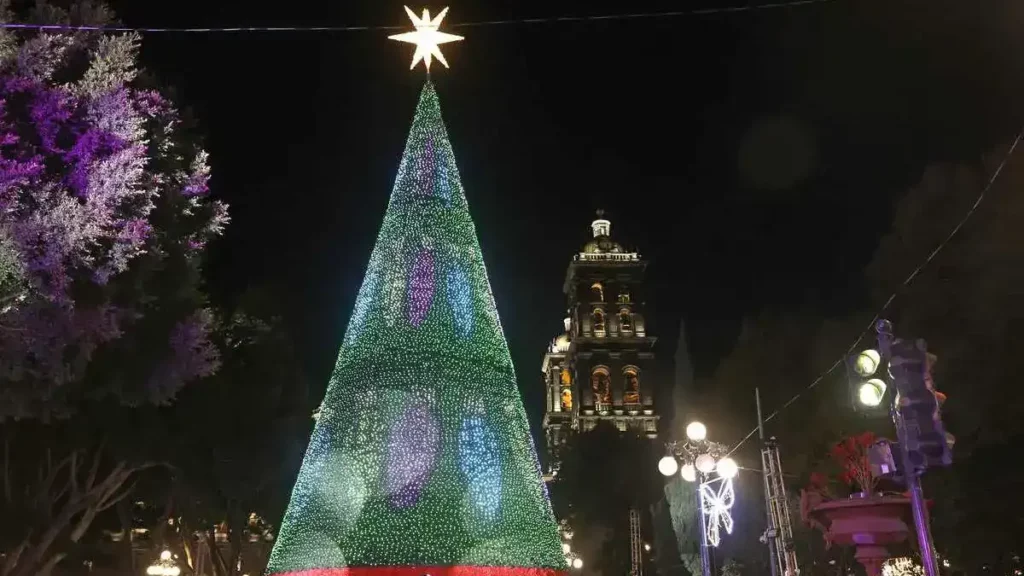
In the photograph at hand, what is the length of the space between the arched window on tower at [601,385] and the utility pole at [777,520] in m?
38.3

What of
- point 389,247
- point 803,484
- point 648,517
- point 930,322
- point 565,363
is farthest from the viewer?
point 565,363

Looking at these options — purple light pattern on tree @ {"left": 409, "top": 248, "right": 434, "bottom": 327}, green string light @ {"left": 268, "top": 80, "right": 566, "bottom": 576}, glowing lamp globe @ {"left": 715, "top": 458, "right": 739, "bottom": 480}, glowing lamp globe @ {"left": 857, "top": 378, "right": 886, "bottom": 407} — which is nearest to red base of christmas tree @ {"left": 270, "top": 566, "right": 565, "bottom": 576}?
green string light @ {"left": 268, "top": 80, "right": 566, "bottom": 576}

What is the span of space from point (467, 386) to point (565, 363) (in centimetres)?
4916

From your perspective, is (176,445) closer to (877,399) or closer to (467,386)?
(467,386)

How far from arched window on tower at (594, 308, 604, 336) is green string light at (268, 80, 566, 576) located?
3710 centimetres

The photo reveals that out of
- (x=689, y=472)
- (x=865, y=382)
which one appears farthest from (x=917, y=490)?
(x=689, y=472)

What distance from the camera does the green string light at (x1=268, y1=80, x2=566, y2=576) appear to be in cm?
1048

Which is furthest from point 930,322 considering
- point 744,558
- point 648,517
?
point 648,517

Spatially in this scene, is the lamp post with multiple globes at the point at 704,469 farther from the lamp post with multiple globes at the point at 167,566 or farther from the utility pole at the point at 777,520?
the lamp post with multiple globes at the point at 167,566

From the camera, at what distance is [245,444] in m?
14.5

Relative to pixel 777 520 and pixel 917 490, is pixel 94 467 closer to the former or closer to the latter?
pixel 777 520

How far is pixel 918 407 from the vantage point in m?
5.27

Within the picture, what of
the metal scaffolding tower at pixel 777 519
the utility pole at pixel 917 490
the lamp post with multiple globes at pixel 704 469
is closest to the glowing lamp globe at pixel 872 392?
the utility pole at pixel 917 490

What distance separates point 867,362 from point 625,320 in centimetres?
4339
